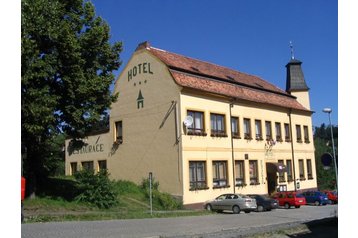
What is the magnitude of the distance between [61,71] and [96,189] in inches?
263

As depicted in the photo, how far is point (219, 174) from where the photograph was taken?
1208 inches

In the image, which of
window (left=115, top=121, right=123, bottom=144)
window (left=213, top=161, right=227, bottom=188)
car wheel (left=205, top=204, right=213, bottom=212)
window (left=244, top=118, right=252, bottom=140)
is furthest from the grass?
window (left=244, top=118, right=252, bottom=140)

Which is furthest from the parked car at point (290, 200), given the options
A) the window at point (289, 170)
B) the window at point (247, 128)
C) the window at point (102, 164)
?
the window at point (102, 164)

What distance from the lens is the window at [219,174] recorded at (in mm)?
30234

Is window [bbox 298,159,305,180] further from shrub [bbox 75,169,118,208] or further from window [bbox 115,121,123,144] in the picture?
shrub [bbox 75,169,118,208]

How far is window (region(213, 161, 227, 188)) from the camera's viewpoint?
30.2 metres

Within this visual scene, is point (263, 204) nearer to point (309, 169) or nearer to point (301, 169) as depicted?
point (301, 169)

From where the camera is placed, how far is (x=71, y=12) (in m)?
21.2

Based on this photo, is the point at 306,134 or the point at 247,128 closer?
the point at 247,128

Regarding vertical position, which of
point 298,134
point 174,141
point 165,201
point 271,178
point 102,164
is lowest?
point 165,201

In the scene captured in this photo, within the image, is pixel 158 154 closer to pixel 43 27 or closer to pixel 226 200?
pixel 226 200

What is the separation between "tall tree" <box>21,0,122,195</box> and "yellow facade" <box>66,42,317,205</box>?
23.5ft

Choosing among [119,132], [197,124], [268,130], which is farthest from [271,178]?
[119,132]
